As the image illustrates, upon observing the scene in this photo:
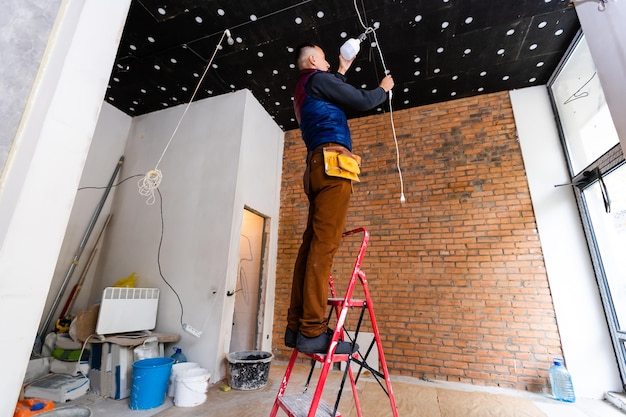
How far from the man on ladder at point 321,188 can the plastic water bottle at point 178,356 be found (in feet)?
6.56

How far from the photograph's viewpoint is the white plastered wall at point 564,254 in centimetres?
279

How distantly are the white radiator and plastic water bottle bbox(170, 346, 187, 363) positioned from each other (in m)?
0.41

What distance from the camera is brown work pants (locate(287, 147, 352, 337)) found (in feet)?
4.54

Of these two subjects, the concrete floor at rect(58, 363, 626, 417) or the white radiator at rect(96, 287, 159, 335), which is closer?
the concrete floor at rect(58, 363, 626, 417)

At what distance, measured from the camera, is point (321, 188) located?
1523mm

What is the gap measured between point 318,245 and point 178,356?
248 cm

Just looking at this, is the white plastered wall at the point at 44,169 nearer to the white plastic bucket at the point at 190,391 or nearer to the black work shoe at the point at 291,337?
the black work shoe at the point at 291,337

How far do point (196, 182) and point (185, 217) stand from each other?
47 centimetres

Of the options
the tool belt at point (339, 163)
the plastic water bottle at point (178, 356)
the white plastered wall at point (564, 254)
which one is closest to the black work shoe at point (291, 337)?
the tool belt at point (339, 163)

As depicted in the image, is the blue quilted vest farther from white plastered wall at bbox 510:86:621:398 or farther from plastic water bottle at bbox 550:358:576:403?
plastic water bottle at bbox 550:358:576:403

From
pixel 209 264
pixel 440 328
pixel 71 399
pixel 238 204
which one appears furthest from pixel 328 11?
pixel 71 399

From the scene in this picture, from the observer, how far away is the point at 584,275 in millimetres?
2992

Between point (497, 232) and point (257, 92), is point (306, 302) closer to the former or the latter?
point (497, 232)

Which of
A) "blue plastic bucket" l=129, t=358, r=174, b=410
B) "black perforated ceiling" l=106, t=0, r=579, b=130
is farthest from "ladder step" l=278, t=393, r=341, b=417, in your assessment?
"black perforated ceiling" l=106, t=0, r=579, b=130
